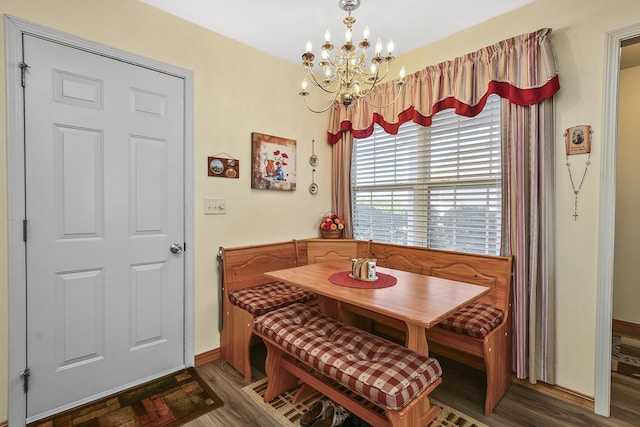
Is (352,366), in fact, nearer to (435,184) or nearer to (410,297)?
(410,297)

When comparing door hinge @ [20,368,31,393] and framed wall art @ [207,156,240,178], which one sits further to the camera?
framed wall art @ [207,156,240,178]

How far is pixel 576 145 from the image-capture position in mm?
1903

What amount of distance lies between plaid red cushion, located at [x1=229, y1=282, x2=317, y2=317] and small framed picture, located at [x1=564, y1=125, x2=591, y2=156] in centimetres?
207

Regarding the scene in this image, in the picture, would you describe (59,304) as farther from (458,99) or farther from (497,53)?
(497,53)

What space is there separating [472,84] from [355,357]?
6.87ft

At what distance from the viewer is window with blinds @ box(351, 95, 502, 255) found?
232 centimetres

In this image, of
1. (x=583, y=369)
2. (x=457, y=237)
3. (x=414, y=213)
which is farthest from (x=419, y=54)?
(x=583, y=369)

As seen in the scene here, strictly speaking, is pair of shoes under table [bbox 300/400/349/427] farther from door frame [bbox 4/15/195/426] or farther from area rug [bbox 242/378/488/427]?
door frame [bbox 4/15/195/426]

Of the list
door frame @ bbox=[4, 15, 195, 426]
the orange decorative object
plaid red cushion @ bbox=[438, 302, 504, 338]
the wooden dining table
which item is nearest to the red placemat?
the wooden dining table

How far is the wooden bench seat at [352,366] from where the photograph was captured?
1.28 m

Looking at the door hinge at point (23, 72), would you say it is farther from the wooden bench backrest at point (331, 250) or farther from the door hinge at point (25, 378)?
the wooden bench backrest at point (331, 250)

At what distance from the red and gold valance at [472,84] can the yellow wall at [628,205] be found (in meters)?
1.98

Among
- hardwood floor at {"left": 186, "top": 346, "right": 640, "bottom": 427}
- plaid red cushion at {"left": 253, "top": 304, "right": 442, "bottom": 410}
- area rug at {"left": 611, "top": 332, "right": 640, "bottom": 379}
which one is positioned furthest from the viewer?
area rug at {"left": 611, "top": 332, "right": 640, "bottom": 379}

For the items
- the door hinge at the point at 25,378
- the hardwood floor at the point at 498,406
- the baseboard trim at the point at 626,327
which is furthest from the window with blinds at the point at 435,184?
the door hinge at the point at 25,378
